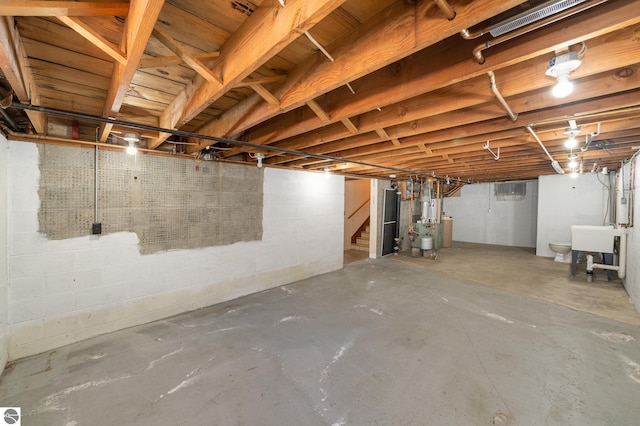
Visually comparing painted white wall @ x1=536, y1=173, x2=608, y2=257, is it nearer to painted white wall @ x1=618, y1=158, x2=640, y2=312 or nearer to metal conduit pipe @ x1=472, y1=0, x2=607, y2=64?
painted white wall @ x1=618, y1=158, x2=640, y2=312

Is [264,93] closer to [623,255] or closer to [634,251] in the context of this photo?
[634,251]

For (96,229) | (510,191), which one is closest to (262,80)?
(96,229)

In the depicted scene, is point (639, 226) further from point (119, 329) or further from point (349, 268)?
Result: point (119, 329)

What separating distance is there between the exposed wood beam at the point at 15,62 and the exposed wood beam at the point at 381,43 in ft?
3.86

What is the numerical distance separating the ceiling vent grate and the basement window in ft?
27.1

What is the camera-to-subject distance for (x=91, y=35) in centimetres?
103

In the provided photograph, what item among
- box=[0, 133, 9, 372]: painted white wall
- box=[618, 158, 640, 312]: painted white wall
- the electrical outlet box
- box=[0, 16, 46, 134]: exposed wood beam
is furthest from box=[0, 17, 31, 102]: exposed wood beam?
box=[618, 158, 640, 312]: painted white wall

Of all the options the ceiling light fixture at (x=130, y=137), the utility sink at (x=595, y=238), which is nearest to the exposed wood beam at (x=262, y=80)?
the ceiling light fixture at (x=130, y=137)

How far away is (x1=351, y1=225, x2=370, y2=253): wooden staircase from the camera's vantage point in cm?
737

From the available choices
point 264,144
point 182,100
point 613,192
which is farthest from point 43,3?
point 613,192

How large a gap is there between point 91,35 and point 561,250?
797 centimetres

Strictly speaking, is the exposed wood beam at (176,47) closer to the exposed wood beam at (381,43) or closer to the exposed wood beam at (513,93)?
the exposed wood beam at (381,43)

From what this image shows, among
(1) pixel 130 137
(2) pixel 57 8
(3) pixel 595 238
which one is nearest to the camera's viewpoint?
(2) pixel 57 8

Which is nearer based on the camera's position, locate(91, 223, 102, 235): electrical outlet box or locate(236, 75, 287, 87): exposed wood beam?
locate(236, 75, 287, 87): exposed wood beam
